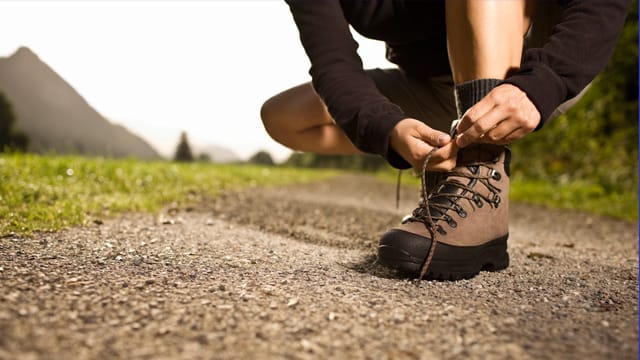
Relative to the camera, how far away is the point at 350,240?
216 centimetres

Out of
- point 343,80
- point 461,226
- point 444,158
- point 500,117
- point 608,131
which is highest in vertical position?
point 608,131

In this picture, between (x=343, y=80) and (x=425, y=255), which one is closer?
(x=425, y=255)

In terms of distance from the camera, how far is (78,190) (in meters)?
2.93

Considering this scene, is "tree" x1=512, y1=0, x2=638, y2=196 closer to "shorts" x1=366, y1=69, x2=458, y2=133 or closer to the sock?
"shorts" x1=366, y1=69, x2=458, y2=133

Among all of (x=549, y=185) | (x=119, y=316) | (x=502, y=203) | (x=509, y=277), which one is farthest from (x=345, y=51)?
(x=549, y=185)

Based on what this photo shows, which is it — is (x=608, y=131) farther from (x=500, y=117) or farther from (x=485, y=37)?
(x=500, y=117)

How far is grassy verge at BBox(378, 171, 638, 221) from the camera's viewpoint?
4.27 metres

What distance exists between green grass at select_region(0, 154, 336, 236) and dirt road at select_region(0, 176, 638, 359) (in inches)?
10.7

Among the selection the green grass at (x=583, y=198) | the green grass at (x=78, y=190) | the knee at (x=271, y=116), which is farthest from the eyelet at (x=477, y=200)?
the green grass at (x=583, y=198)

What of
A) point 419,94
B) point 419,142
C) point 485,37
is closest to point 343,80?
point 419,142

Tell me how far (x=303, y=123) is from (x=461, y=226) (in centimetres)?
105

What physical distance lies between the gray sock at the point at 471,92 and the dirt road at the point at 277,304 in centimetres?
49

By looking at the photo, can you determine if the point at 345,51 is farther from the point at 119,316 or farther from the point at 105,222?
the point at 105,222

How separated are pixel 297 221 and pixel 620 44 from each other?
5.13 meters
